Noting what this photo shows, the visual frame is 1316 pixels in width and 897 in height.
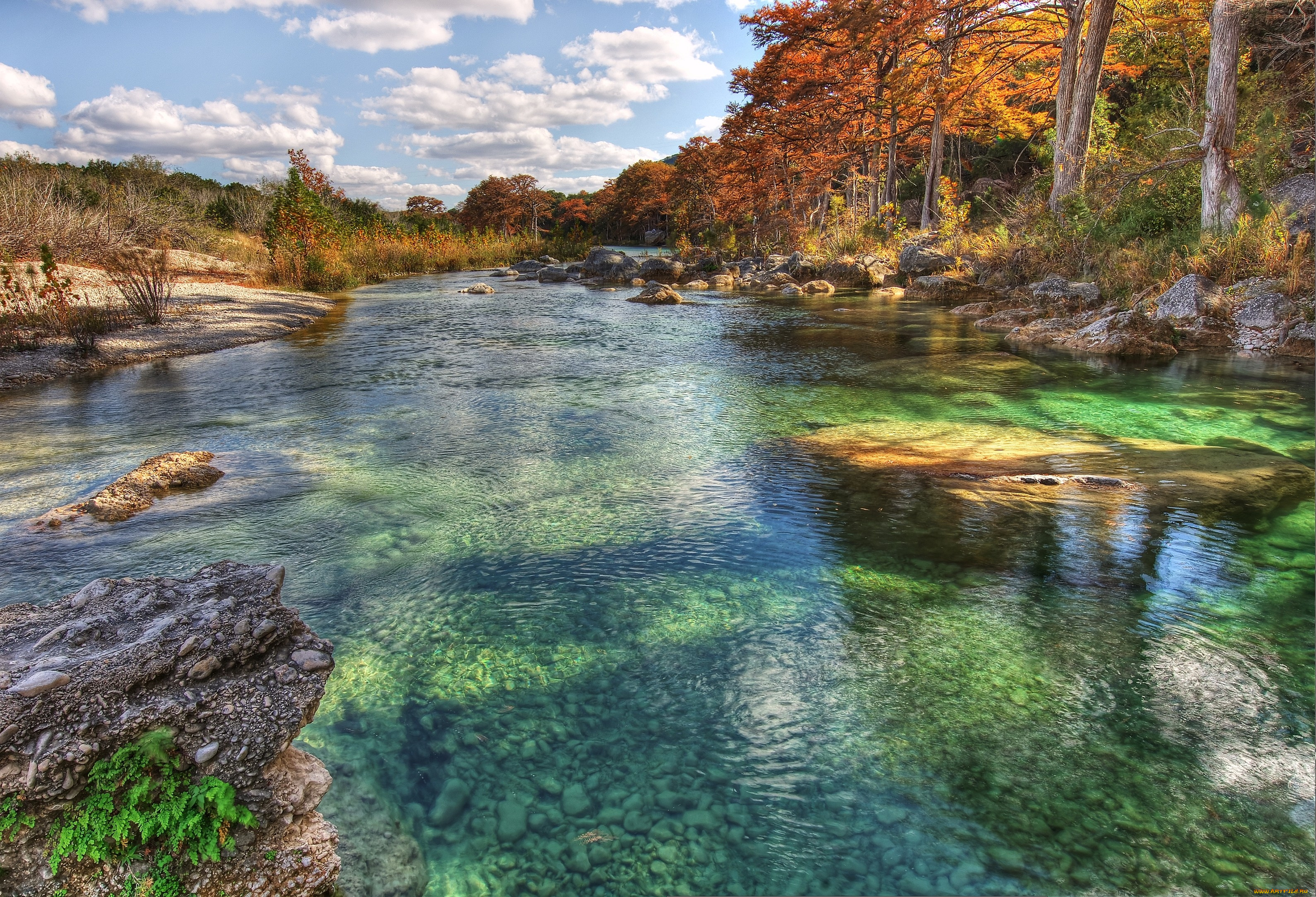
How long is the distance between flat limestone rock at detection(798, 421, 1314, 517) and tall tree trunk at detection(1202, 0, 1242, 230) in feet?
23.2

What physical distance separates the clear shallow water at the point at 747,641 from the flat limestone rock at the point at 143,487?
0.54ft

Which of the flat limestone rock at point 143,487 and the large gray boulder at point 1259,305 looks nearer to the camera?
the flat limestone rock at point 143,487

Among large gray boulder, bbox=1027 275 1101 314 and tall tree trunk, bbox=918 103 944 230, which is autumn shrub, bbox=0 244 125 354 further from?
tall tree trunk, bbox=918 103 944 230

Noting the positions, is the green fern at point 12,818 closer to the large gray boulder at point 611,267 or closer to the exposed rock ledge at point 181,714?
the exposed rock ledge at point 181,714

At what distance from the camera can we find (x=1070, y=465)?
5457 mm

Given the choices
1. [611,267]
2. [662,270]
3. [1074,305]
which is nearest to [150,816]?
[1074,305]

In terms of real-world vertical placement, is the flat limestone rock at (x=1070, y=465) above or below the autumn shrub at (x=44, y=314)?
below

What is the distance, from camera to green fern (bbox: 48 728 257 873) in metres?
1.71

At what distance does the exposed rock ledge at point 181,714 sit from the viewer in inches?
67.4

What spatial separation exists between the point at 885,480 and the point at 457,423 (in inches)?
170

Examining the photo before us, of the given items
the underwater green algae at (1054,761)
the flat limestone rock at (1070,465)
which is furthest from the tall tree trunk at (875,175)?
the underwater green algae at (1054,761)

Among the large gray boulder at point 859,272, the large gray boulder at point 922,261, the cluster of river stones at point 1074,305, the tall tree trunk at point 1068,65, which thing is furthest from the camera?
the large gray boulder at point 859,272

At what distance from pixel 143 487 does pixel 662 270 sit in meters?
23.6

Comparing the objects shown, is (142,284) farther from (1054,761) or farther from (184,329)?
(1054,761)
